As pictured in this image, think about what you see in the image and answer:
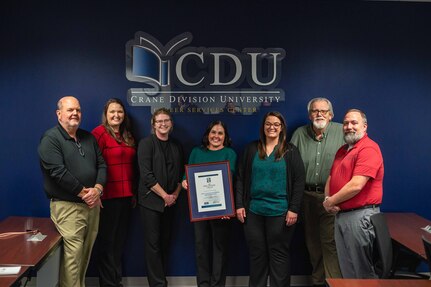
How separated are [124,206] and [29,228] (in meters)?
0.81

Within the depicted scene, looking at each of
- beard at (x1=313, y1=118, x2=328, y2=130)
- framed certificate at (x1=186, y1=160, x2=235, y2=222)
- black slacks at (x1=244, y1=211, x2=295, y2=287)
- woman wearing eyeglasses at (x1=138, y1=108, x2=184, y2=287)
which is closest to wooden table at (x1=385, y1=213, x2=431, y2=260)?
black slacks at (x1=244, y1=211, x2=295, y2=287)

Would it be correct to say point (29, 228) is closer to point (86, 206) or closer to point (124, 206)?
point (86, 206)

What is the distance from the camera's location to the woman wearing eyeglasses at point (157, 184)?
3.46m

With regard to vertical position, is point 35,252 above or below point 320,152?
below

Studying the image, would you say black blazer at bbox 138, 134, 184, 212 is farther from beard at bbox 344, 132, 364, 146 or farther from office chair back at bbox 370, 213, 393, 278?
office chair back at bbox 370, 213, 393, 278

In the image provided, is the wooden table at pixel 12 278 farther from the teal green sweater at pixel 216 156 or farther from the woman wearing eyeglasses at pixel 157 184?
the teal green sweater at pixel 216 156

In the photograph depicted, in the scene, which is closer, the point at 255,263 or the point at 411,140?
the point at 255,263

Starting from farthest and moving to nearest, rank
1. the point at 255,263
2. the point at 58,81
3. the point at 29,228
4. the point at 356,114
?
the point at 58,81 < the point at 255,263 < the point at 29,228 < the point at 356,114

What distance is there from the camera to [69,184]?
296 cm

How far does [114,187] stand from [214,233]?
98 centimetres

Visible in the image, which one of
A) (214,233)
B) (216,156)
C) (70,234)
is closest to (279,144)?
(216,156)

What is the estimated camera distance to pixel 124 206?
362 centimetres

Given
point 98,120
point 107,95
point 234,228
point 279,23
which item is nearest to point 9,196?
point 98,120

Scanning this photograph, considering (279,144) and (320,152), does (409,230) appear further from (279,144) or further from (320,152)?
(279,144)
